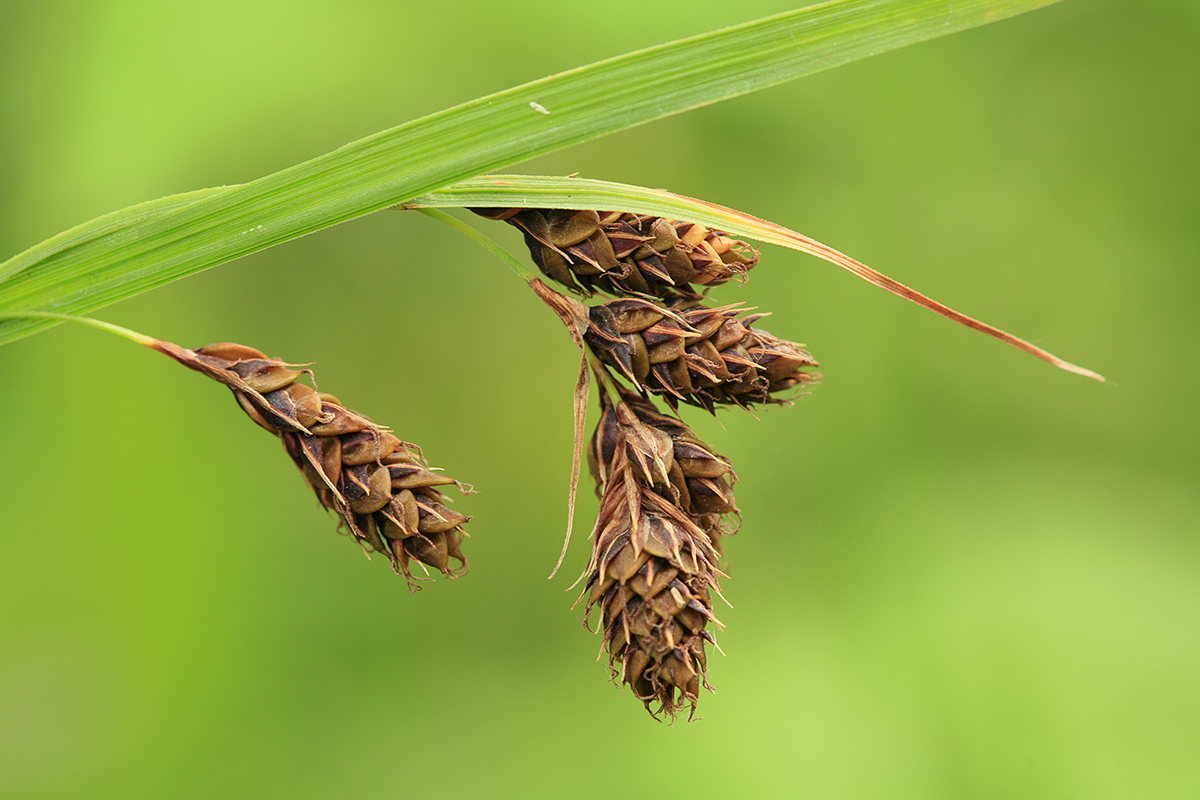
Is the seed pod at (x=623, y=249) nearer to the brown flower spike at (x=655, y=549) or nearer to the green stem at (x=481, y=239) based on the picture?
the green stem at (x=481, y=239)

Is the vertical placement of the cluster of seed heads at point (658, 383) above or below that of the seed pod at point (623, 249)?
below

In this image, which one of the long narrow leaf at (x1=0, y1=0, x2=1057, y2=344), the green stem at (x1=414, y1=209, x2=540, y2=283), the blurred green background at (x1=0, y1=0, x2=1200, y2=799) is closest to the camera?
the long narrow leaf at (x1=0, y1=0, x2=1057, y2=344)

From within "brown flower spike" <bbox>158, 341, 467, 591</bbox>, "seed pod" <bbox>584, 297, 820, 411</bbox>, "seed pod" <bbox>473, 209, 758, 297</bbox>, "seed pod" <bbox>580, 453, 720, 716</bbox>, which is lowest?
"seed pod" <bbox>580, 453, 720, 716</bbox>

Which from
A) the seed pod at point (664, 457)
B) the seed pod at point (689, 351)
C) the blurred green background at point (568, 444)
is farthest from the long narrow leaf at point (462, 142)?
the blurred green background at point (568, 444)

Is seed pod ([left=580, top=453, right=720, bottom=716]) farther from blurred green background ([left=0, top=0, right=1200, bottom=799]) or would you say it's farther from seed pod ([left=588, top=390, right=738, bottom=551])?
blurred green background ([left=0, top=0, right=1200, bottom=799])

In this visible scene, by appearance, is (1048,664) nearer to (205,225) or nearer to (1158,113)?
(1158,113)

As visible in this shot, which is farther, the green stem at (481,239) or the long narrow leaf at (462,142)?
the green stem at (481,239)

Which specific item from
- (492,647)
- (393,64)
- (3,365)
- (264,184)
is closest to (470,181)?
(264,184)

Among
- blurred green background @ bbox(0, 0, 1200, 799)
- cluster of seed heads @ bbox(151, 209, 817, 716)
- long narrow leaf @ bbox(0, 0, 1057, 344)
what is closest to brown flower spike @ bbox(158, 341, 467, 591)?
cluster of seed heads @ bbox(151, 209, 817, 716)
